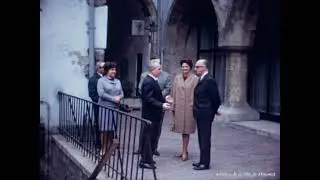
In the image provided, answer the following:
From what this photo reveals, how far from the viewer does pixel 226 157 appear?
16.1 feet

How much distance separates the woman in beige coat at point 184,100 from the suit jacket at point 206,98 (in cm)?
23

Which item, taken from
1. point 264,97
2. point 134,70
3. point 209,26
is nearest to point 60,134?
point 264,97

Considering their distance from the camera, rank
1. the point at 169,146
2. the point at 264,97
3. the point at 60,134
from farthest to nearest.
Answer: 1. the point at 264,97
2. the point at 169,146
3. the point at 60,134

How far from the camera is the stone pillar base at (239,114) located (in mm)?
7095

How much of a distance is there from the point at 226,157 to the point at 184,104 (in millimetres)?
708

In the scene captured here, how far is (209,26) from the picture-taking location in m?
8.91

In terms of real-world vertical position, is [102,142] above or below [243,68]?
below

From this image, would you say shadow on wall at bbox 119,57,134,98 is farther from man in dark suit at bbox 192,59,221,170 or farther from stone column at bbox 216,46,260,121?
man in dark suit at bbox 192,59,221,170

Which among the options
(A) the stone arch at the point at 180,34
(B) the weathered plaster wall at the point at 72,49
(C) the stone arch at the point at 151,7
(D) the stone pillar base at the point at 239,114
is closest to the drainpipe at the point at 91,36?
(B) the weathered plaster wall at the point at 72,49

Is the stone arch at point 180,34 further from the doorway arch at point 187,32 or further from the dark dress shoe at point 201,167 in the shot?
the dark dress shoe at point 201,167

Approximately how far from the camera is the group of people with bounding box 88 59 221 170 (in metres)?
4.42

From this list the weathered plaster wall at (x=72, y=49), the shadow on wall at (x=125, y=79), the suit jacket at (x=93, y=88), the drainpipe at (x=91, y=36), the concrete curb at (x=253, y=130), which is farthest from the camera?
the shadow on wall at (x=125, y=79)
